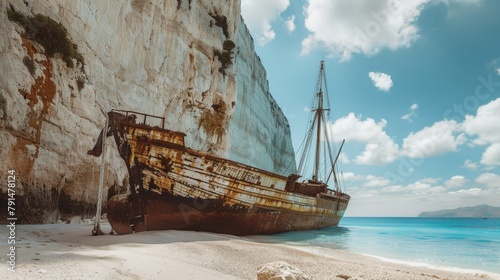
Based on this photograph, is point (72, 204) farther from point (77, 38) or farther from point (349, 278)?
point (349, 278)

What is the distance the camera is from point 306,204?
16.2 meters

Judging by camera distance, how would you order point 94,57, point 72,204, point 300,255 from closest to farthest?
point 300,255, point 72,204, point 94,57

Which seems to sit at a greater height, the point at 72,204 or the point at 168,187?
the point at 168,187

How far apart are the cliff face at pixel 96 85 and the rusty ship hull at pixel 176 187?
8.27 ft

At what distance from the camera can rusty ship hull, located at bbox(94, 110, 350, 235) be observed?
8.35 m

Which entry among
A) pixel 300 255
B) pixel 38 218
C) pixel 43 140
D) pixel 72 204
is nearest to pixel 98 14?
pixel 43 140

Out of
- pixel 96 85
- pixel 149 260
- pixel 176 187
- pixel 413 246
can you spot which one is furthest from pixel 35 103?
pixel 413 246

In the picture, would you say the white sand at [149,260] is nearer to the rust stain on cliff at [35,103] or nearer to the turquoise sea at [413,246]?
the turquoise sea at [413,246]

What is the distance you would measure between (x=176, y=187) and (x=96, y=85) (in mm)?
7173

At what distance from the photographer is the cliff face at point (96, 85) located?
871 centimetres

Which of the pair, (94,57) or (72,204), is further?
(94,57)

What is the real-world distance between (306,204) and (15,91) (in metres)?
13.0

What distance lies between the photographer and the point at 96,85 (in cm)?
1316

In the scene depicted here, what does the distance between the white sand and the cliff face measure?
12.2 feet
